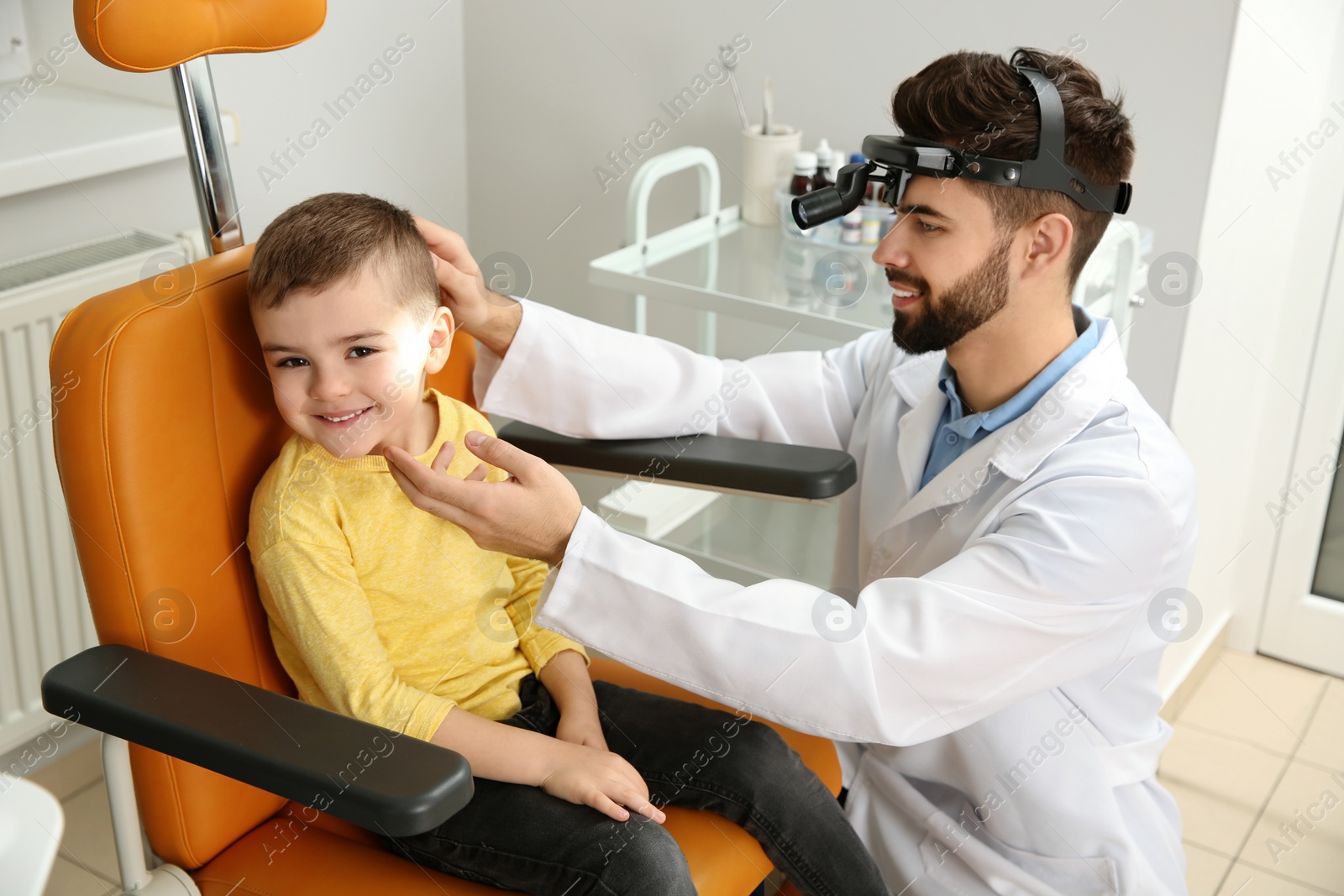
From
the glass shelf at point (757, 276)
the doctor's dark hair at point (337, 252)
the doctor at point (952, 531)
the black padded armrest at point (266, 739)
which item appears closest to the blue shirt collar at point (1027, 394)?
the doctor at point (952, 531)

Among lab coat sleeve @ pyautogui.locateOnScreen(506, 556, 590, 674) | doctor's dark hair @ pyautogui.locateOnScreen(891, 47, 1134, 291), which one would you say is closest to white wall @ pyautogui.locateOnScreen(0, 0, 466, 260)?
lab coat sleeve @ pyautogui.locateOnScreen(506, 556, 590, 674)

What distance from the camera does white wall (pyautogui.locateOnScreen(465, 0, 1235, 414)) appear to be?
1.79 m

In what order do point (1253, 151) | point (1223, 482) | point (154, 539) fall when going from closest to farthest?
1. point (154, 539)
2. point (1253, 151)
3. point (1223, 482)

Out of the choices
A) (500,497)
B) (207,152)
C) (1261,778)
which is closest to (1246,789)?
(1261,778)

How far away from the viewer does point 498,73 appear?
2451 mm

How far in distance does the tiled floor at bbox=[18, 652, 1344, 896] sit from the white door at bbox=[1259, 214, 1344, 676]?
62 millimetres

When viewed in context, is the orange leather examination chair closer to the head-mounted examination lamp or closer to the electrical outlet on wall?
the head-mounted examination lamp

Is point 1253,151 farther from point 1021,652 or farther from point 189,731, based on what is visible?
point 189,731

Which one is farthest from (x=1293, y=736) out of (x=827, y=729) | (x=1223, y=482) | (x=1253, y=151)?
(x=827, y=729)

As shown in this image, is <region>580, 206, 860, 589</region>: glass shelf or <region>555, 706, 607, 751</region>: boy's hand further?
<region>580, 206, 860, 589</region>: glass shelf

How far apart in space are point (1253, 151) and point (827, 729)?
1.34 meters

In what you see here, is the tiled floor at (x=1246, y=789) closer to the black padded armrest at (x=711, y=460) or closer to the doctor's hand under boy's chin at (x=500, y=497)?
the black padded armrest at (x=711, y=460)

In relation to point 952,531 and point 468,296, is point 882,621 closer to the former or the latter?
point 952,531

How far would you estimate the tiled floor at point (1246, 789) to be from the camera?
6.10ft
